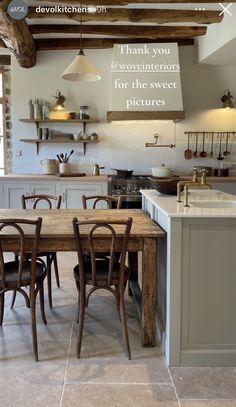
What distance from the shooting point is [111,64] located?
511 centimetres

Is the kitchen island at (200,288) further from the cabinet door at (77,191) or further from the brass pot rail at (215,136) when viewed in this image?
the brass pot rail at (215,136)

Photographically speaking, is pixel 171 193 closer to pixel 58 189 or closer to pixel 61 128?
pixel 58 189

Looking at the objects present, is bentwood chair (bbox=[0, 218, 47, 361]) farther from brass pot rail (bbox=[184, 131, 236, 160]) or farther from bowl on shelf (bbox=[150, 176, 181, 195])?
brass pot rail (bbox=[184, 131, 236, 160])

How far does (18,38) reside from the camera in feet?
12.9

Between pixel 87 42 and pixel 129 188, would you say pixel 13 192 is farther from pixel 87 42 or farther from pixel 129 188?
pixel 87 42

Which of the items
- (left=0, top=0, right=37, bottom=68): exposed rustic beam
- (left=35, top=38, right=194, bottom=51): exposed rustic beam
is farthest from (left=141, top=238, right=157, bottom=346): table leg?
(left=35, top=38, right=194, bottom=51): exposed rustic beam

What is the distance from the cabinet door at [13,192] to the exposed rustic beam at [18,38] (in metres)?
1.73

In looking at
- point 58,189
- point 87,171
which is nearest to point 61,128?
point 87,171

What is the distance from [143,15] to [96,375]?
374cm

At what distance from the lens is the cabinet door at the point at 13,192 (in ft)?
15.8

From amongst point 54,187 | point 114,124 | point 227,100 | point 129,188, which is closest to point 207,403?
point 129,188

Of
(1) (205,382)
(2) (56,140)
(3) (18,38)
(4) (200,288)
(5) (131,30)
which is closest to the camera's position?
(1) (205,382)

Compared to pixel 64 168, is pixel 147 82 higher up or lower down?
higher up

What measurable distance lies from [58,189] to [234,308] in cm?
325
